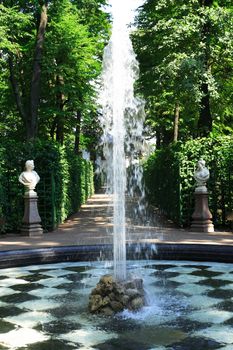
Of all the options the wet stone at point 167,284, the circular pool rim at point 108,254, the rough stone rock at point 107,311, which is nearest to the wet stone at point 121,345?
the rough stone rock at point 107,311

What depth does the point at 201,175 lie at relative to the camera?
1284cm

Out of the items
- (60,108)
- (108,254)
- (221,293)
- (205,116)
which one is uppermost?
(60,108)

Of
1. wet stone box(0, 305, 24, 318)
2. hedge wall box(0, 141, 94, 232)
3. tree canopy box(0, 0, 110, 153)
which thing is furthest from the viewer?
tree canopy box(0, 0, 110, 153)

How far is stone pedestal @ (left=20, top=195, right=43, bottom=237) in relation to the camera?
13.0 metres

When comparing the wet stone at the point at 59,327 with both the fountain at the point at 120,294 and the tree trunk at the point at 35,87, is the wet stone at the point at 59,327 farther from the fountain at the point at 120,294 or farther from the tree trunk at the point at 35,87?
the tree trunk at the point at 35,87

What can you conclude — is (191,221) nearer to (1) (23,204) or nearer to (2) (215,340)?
(1) (23,204)

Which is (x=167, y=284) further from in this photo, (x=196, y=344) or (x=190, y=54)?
(x=190, y=54)

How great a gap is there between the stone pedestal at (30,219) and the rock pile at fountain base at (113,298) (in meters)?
7.87

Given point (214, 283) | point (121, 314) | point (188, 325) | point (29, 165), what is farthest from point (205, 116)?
point (188, 325)

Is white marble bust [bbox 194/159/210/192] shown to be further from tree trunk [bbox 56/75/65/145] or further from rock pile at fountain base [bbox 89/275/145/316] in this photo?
tree trunk [bbox 56/75/65/145]

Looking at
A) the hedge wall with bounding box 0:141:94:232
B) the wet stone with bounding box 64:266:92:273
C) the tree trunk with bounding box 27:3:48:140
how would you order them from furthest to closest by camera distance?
1. the tree trunk with bounding box 27:3:48:140
2. the hedge wall with bounding box 0:141:94:232
3. the wet stone with bounding box 64:266:92:273

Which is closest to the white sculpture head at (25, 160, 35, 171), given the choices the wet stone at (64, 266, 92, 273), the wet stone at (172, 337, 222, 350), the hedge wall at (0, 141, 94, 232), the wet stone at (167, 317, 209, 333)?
the hedge wall at (0, 141, 94, 232)

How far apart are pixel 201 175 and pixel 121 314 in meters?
8.12

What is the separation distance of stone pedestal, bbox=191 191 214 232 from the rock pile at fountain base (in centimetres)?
771
